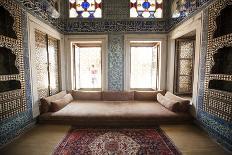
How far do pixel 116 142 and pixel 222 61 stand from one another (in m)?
2.51

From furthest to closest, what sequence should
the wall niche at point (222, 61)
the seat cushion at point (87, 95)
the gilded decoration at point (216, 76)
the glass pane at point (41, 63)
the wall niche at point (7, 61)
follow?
1. the seat cushion at point (87, 95)
2. the glass pane at point (41, 63)
3. the wall niche at point (7, 61)
4. the wall niche at point (222, 61)
5. the gilded decoration at point (216, 76)

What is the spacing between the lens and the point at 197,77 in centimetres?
309

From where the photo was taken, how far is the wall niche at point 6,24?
8.44 feet

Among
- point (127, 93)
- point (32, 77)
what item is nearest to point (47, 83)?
point (32, 77)

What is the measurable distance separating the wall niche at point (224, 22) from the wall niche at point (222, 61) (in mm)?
298

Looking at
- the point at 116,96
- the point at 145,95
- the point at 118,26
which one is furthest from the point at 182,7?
the point at 116,96

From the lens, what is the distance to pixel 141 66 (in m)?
4.98

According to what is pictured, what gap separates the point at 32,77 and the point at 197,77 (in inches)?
146

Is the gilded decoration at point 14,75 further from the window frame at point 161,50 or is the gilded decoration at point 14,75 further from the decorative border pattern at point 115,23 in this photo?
the window frame at point 161,50

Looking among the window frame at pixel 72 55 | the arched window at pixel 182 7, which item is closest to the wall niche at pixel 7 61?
the window frame at pixel 72 55

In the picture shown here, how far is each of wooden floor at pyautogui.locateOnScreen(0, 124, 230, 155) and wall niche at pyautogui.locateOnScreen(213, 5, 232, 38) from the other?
6.46 ft

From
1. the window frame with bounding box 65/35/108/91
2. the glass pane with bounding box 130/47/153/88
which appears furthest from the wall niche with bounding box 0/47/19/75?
the glass pane with bounding box 130/47/153/88

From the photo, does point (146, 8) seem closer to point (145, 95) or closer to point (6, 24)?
point (145, 95)

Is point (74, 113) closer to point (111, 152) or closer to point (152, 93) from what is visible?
point (111, 152)
